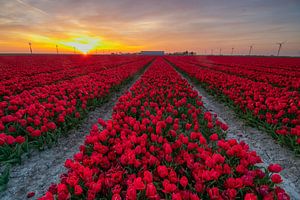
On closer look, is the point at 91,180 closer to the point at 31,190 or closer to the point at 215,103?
the point at 31,190

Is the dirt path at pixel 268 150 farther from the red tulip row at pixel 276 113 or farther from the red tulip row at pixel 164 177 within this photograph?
the red tulip row at pixel 164 177

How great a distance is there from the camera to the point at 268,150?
5223 millimetres

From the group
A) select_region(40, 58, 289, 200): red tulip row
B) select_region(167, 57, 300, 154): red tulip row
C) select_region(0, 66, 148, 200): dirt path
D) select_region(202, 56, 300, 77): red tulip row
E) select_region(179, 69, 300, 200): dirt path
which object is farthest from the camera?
select_region(202, 56, 300, 77): red tulip row

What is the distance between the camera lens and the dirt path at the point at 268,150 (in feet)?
12.9

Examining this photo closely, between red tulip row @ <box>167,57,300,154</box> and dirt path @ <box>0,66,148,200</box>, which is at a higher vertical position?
red tulip row @ <box>167,57,300,154</box>

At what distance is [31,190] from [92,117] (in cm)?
424

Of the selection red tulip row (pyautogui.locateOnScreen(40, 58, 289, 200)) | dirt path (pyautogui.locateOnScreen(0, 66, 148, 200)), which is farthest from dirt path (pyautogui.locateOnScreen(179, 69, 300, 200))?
dirt path (pyautogui.locateOnScreen(0, 66, 148, 200))

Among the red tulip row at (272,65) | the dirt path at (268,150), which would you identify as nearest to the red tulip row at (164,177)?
the dirt path at (268,150)

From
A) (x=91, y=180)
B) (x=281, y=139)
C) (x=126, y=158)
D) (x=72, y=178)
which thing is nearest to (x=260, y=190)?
(x=126, y=158)

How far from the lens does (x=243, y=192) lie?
8.43ft

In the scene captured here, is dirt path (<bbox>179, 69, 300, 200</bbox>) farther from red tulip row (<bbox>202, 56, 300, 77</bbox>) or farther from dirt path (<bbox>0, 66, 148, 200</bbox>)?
red tulip row (<bbox>202, 56, 300, 77</bbox>)

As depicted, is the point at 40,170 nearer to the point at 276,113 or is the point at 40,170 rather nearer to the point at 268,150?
the point at 268,150

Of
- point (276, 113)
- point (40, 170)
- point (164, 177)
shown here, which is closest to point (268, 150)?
point (276, 113)

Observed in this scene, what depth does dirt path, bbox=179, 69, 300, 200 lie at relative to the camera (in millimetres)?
3936
